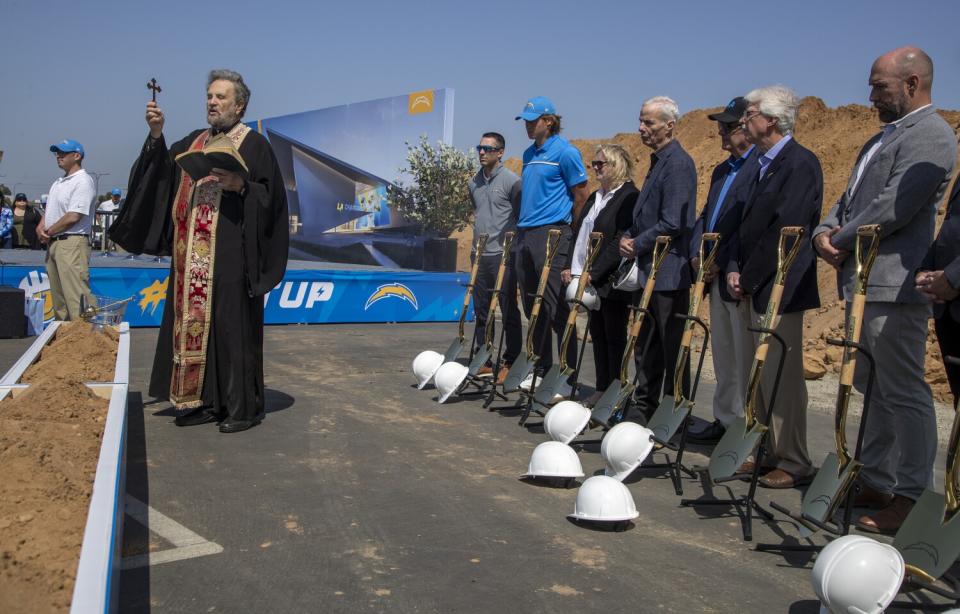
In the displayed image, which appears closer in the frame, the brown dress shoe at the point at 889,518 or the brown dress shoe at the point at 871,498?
the brown dress shoe at the point at 889,518

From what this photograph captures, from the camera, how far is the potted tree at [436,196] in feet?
57.4

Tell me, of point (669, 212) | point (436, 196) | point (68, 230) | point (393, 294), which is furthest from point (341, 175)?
point (669, 212)

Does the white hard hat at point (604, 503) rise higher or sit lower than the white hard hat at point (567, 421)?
lower

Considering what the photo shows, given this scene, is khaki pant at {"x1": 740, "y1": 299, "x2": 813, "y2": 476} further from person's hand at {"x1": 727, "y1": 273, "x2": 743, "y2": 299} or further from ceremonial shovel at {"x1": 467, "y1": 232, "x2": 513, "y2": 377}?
ceremonial shovel at {"x1": 467, "y1": 232, "x2": 513, "y2": 377}

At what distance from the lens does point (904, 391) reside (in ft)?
12.8

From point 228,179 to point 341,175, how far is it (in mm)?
12724

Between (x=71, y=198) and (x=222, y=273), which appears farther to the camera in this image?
(x=71, y=198)

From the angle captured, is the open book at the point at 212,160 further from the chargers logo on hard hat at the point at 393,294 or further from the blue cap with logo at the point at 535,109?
the chargers logo on hard hat at the point at 393,294

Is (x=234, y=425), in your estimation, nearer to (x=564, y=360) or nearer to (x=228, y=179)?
(x=228, y=179)

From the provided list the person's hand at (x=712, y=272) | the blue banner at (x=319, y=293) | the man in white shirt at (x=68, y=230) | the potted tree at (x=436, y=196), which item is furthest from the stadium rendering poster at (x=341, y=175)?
the person's hand at (x=712, y=272)

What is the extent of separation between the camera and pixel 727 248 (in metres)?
5.04

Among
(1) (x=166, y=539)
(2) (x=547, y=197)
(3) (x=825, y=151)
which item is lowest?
(1) (x=166, y=539)

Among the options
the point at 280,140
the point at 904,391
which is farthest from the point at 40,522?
the point at 280,140

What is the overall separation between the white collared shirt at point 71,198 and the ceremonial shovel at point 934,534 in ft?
24.6
